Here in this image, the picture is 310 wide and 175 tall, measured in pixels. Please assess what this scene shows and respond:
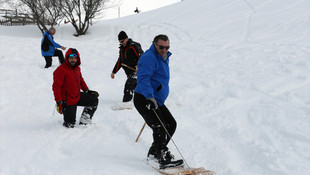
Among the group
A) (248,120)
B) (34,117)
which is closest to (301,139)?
(248,120)

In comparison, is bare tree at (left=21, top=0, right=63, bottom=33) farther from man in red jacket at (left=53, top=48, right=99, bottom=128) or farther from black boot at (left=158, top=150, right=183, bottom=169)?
black boot at (left=158, top=150, right=183, bottom=169)

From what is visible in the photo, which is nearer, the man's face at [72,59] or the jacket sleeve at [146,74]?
the jacket sleeve at [146,74]

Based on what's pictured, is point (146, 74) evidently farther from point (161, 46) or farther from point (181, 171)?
point (181, 171)

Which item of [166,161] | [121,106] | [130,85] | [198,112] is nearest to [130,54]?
[130,85]

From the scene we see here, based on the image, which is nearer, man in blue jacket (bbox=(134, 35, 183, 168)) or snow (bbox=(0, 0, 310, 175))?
man in blue jacket (bbox=(134, 35, 183, 168))

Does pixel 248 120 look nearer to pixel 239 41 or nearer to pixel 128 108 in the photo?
pixel 128 108

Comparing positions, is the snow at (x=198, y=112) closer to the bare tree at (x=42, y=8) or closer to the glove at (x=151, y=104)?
the glove at (x=151, y=104)

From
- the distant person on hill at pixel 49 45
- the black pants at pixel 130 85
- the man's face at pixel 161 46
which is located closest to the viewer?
the man's face at pixel 161 46

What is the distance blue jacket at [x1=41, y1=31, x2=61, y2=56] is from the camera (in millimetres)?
9180

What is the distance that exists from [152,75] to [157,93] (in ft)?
0.84

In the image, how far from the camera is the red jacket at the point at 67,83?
4.31 m

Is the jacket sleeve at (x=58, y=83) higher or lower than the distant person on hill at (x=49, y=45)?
lower

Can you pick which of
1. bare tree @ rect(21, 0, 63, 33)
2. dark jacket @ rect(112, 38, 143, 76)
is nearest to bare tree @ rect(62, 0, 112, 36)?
bare tree @ rect(21, 0, 63, 33)

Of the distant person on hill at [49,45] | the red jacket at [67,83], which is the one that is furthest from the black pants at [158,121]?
the distant person on hill at [49,45]
